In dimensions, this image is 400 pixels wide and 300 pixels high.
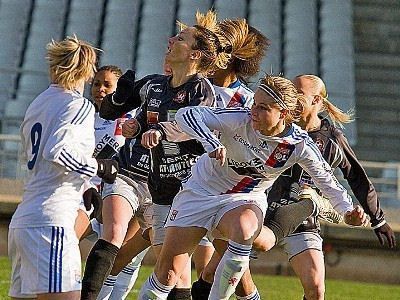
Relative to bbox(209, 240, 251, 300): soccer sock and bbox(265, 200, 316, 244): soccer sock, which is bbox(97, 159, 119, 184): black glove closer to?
bbox(209, 240, 251, 300): soccer sock

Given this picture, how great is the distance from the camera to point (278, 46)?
2350 cm

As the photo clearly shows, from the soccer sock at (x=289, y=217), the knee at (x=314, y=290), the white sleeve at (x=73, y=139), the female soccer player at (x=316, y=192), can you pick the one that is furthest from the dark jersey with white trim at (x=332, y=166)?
the white sleeve at (x=73, y=139)

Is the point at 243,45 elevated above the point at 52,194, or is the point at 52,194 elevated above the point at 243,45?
the point at 243,45

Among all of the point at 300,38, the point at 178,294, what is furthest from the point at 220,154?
the point at 300,38

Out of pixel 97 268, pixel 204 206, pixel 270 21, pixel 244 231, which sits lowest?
pixel 97 268

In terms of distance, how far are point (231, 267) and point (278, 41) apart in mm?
18494

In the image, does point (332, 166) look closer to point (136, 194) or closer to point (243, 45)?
point (243, 45)

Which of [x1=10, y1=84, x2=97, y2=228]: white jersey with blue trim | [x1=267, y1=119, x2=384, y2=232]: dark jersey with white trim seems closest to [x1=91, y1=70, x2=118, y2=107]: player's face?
[x1=267, y1=119, x2=384, y2=232]: dark jersey with white trim

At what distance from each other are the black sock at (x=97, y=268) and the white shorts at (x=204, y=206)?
64 centimetres

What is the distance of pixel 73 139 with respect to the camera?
482 cm

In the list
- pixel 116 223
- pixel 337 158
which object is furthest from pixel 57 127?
pixel 337 158

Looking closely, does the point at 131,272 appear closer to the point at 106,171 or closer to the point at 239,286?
the point at 239,286

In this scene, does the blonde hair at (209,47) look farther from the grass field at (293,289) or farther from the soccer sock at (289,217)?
the grass field at (293,289)

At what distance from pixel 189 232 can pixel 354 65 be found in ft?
57.5
